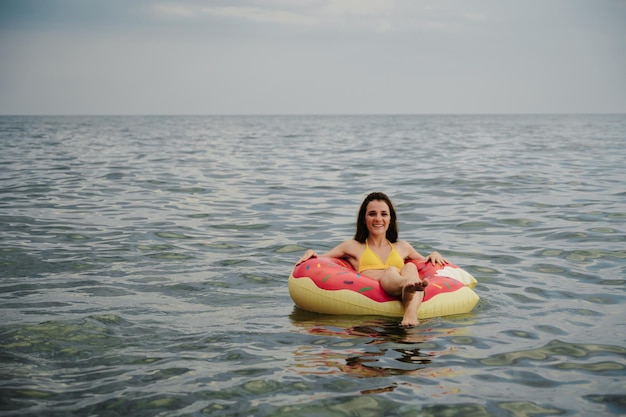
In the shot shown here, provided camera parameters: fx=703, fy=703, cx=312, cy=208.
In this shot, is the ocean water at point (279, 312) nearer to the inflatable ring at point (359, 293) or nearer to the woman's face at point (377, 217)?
the inflatable ring at point (359, 293)

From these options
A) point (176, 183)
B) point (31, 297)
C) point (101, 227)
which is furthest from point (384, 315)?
point (176, 183)

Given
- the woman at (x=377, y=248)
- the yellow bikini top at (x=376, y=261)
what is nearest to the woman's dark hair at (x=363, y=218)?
the woman at (x=377, y=248)

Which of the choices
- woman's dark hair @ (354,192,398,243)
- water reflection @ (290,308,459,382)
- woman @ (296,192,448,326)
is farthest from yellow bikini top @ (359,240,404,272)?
water reflection @ (290,308,459,382)

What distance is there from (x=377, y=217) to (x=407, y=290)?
44.2 inches

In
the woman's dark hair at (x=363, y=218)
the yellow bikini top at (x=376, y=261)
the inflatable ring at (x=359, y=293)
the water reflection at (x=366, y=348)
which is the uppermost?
the woman's dark hair at (x=363, y=218)

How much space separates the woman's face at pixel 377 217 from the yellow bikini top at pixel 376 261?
0.20 meters

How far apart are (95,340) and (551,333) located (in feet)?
11.5

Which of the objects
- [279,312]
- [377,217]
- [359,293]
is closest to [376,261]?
[377,217]

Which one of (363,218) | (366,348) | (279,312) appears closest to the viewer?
(366,348)

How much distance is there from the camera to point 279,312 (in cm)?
623

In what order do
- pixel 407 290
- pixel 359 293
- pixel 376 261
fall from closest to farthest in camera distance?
1. pixel 407 290
2. pixel 359 293
3. pixel 376 261

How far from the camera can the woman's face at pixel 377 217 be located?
658 cm

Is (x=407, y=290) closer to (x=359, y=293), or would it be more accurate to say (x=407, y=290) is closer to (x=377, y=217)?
(x=359, y=293)

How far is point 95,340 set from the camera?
5293 millimetres
